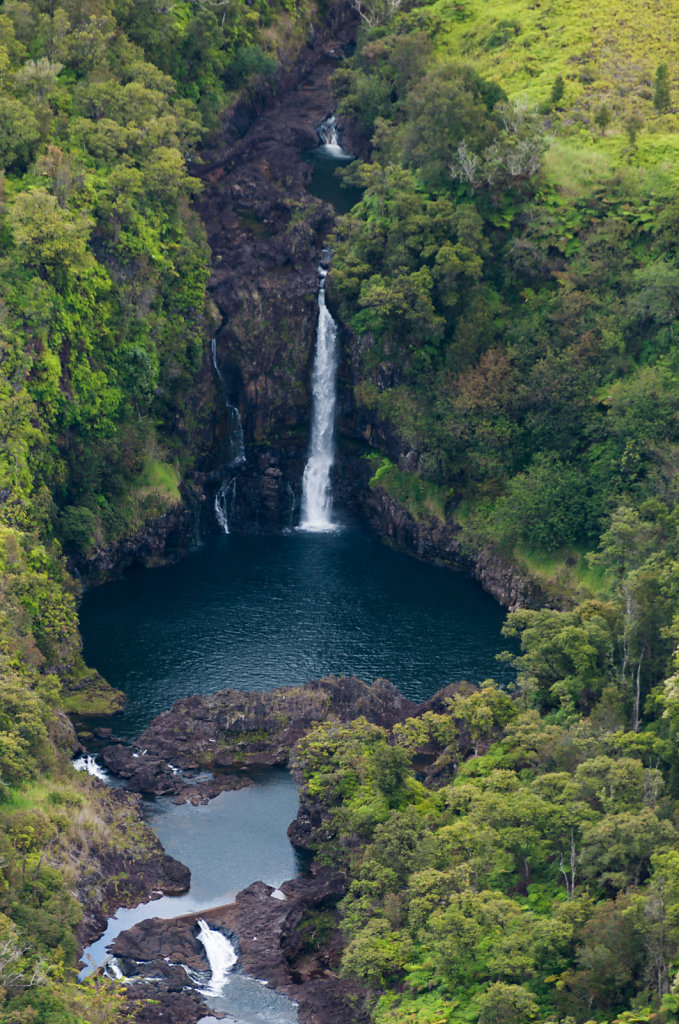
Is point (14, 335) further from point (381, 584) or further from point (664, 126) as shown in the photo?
point (664, 126)

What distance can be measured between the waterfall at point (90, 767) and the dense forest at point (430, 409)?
196 cm

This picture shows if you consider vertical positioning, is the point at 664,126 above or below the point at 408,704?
above

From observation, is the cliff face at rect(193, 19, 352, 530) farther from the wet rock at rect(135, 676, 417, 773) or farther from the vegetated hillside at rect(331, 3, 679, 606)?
the wet rock at rect(135, 676, 417, 773)

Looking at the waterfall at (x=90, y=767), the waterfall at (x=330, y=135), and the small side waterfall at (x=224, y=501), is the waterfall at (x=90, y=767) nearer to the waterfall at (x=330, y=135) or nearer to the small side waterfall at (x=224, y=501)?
the small side waterfall at (x=224, y=501)

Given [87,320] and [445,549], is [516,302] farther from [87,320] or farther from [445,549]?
[87,320]

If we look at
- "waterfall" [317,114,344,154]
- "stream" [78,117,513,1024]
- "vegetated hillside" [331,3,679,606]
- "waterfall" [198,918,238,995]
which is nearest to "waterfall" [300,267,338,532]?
"stream" [78,117,513,1024]

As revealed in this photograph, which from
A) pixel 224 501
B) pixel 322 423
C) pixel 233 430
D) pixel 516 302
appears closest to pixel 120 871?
pixel 224 501

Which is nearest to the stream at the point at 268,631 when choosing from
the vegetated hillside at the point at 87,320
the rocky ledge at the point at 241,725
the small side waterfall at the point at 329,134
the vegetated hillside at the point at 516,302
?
the rocky ledge at the point at 241,725

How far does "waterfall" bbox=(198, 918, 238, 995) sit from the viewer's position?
6550 cm

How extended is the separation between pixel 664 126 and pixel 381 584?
34259 mm

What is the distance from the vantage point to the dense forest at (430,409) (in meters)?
62.8

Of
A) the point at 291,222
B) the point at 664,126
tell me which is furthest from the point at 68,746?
the point at 664,126

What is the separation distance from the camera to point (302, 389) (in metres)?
104

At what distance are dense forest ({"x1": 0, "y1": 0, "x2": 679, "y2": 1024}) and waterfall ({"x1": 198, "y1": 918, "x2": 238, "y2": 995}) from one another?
3.55 m
